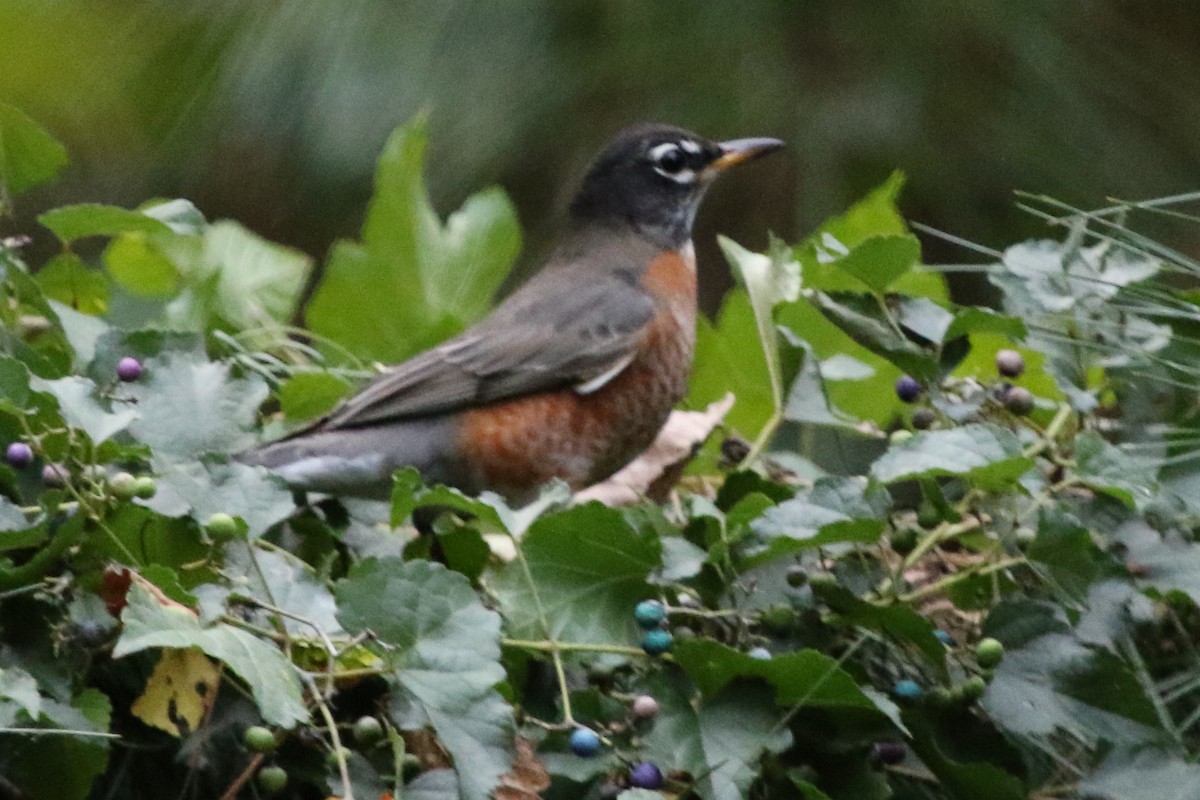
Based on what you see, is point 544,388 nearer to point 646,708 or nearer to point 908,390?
point 908,390

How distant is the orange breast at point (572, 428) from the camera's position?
236 cm

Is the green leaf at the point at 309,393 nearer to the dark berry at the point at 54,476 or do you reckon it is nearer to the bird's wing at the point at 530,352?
the bird's wing at the point at 530,352

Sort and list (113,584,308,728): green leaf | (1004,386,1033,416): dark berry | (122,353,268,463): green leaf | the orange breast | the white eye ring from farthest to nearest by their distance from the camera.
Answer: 1. the white eye ring
2. the orange breast
3. (1004,386,1033,416): dark berry
4. (122,353,268,463): green leaf
5. (113,584,308,728): green leaf

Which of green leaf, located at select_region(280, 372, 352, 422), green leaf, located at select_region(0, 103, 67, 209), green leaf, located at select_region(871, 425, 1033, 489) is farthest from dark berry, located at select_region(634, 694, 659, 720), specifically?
green leaf, located at select_region(0, 103, 67, 209)

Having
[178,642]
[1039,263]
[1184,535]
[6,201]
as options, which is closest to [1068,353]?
[1039,263]

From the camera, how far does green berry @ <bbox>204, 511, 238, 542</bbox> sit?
1316 millimetres

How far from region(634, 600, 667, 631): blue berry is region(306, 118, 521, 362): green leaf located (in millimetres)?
843

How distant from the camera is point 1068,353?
1646 mm

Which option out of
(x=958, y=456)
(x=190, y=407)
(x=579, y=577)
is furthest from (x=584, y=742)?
(x=190, y=407)

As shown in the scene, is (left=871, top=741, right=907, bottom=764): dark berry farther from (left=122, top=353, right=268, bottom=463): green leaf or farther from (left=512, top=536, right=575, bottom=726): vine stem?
(left=122, top=353, right=268, bottom=463): green leaf

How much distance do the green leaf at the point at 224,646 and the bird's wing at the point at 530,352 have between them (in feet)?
3.10

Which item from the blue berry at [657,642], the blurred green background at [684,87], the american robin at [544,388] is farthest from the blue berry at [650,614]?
the blurred green background at [684,87]

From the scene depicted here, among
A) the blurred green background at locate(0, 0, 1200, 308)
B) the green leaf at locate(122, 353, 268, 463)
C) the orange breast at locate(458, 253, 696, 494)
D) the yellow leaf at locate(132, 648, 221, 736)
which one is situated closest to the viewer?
the yellow leaf at locate(132, 648, 221, 736)

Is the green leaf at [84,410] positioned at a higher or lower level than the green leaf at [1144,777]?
higher
